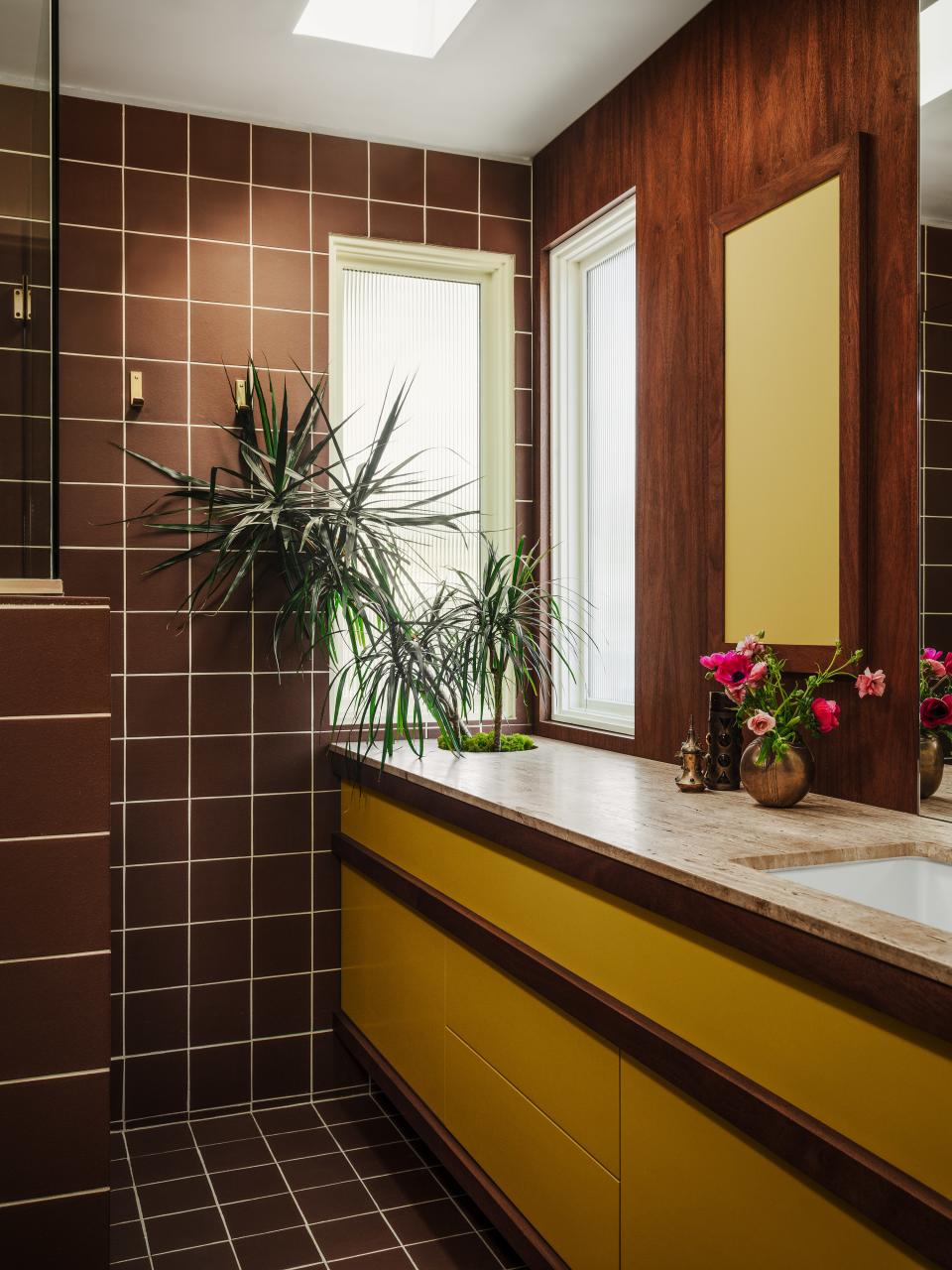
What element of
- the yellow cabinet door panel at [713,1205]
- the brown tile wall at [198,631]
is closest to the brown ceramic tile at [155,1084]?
the brown tile wall at [198,631]

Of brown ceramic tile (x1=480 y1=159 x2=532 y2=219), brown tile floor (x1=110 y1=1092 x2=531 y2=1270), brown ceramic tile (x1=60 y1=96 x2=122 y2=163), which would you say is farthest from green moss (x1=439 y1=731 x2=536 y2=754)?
brown ceramic tile (x1=60 y1=96 x2=122 y2=163)

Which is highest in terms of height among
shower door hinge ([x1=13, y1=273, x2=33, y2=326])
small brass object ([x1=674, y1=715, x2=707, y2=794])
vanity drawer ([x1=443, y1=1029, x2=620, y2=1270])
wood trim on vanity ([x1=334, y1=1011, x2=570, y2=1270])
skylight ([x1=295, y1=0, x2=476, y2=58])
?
skylight ([x1=295, y1=0, x2=476, y2=58])

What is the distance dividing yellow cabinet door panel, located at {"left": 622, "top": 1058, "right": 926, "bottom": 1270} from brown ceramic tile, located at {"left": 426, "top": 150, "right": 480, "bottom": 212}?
2.70 metres

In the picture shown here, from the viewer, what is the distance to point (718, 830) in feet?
6.30

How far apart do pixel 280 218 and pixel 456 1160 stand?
2609 mm

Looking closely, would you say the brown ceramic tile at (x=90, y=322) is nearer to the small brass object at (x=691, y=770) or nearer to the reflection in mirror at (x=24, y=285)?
the reflection in mirror at (x=24, y=285)

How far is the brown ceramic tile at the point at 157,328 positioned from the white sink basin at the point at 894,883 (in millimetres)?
2331

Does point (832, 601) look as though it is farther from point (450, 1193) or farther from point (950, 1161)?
point (450, 1193)

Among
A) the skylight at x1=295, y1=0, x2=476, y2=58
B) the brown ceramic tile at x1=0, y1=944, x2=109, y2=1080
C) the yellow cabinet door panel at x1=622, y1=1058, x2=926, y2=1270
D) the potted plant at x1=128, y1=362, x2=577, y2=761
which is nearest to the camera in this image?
the yellow cabinet door panel at x1=622, y1=1058, x2=926, y2=1270

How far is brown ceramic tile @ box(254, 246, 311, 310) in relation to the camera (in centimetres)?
331

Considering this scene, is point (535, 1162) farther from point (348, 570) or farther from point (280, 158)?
point (280, 158)

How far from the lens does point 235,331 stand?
10.8ft

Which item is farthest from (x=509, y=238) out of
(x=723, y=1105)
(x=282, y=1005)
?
(x=723, y=1105)

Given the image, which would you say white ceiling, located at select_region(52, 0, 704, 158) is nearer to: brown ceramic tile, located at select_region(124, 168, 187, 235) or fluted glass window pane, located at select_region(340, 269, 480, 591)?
brown ceramic tile, located at select_region(124, 168, 187, 235)
